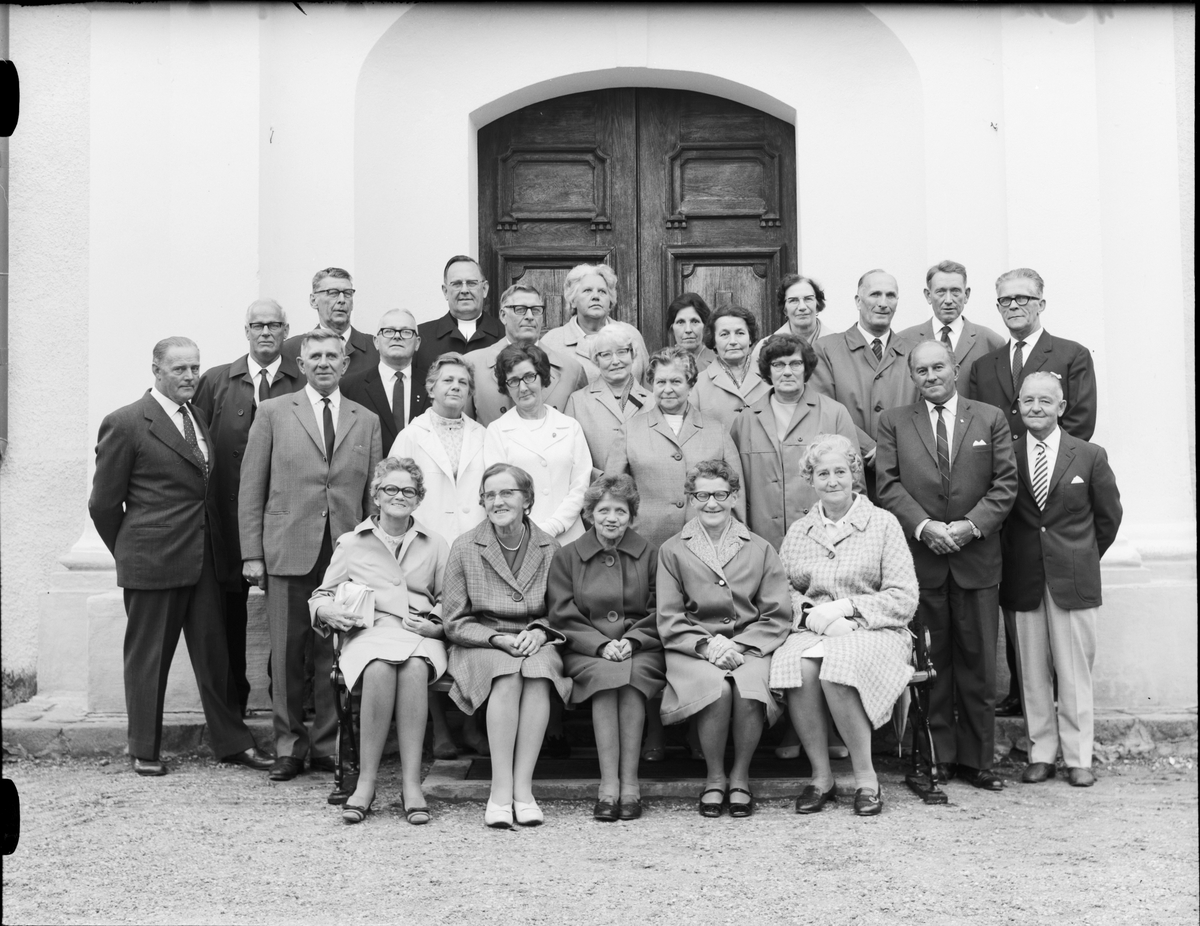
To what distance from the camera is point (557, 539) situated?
5508 mm

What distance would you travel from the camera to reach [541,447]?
555 centimetres

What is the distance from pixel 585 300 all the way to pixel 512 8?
2.17m

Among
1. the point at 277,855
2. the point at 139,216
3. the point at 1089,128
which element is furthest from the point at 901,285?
the point at 277,855

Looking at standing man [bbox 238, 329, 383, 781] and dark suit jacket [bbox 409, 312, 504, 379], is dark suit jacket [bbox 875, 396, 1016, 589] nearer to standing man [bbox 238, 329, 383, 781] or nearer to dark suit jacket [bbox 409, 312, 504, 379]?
dark suit jacket [bbox 409, 312, 504, 379]


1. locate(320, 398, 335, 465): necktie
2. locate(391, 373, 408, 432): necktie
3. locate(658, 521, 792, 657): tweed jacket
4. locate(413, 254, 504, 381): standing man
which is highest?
locate(413, 254, 504, 381): standing man

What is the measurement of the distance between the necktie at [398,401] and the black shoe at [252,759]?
1.57 m

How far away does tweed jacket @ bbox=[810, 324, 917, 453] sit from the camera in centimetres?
601

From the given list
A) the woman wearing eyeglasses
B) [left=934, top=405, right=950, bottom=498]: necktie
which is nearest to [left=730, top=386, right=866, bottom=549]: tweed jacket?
[left=934, top=405, right=950, bottom=498]: necktie

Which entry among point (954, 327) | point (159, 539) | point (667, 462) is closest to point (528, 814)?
point (667, 462)

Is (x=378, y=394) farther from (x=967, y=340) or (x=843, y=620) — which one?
(x=967, y=340)

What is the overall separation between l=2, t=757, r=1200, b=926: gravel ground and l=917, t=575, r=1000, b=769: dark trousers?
22 cm

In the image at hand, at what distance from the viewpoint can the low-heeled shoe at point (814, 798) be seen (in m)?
4.87

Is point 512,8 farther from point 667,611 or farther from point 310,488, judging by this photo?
point 667,611

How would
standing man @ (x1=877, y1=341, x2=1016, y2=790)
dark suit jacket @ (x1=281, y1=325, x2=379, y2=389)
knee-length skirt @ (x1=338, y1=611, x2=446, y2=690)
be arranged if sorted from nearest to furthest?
knee-length skirt @ (x1=338, y1=611, x2=446, y2=690) → standing man @ (x1=877, y1=341, x2=1016, y2=790) → dark suit jacket @ (x1=281, y1=325, x2=379, y2=389)
